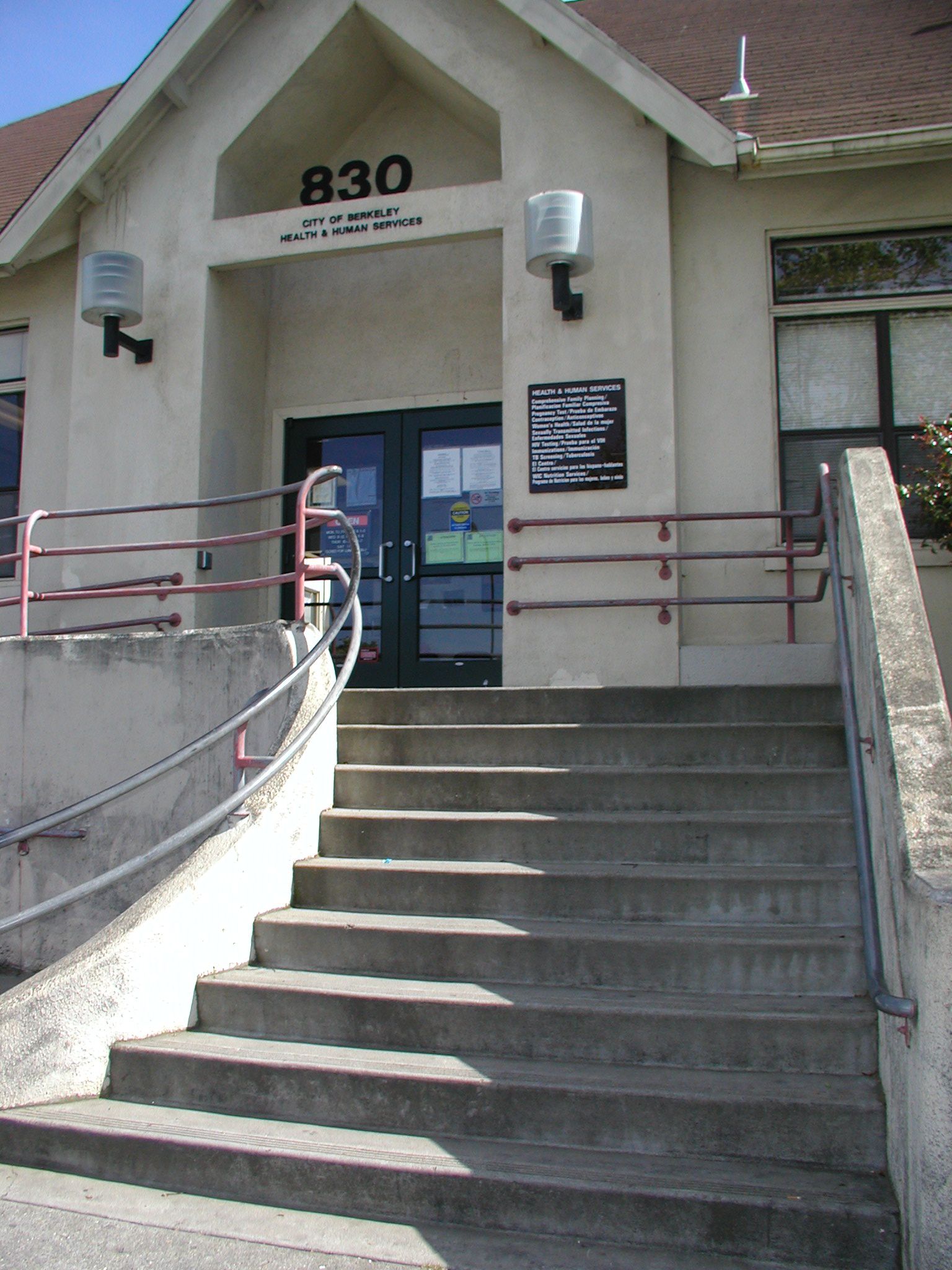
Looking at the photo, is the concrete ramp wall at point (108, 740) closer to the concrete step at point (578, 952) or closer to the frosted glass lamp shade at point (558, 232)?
the concrete step at point (578, 952)

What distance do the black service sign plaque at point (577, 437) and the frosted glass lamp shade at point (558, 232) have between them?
80cm

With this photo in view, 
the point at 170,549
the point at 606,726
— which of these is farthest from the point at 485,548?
the point at 606,726

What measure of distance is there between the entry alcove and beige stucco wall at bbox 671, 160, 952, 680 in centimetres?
192

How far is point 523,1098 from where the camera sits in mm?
3455

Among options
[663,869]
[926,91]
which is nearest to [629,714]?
[663,869]

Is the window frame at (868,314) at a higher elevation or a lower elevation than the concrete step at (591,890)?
higher

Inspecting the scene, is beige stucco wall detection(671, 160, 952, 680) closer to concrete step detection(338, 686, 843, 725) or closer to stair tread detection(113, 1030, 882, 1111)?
concrete step detection(338, 686, 843, 725)

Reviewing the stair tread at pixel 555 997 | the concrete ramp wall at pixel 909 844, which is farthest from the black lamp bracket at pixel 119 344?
the concrete ramp wall at pixel 909 844

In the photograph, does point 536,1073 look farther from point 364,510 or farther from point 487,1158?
point 364,510

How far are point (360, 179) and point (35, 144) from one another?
4.68 m

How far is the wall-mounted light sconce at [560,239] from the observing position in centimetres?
685

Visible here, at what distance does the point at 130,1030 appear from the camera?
13.0 ft

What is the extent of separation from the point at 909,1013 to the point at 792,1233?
743mm

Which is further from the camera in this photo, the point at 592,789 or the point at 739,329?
the point at 739,329
